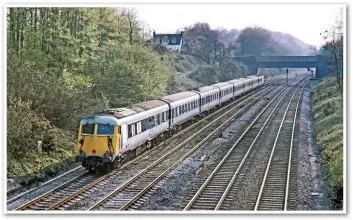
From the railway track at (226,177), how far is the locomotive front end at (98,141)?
2.73 meters

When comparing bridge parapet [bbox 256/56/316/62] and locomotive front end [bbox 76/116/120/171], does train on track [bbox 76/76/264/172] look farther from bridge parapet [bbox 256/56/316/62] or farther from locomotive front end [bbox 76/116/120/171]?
bridge parapet [bbox 256/56/316/62]

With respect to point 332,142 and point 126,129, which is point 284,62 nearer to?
point 332,142

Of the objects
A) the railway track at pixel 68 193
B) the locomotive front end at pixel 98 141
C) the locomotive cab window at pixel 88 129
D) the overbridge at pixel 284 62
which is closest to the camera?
the railway track at pixel 68 193

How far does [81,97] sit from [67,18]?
9.04 ft

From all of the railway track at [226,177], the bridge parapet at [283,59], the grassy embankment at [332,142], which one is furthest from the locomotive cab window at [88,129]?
the bridge parapet at [283,59]

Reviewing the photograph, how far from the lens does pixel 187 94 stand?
24359mm

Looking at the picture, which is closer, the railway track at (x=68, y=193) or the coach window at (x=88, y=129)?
the railway track at (x=68, y=193)

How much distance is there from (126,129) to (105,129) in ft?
3.05

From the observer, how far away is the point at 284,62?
112ft

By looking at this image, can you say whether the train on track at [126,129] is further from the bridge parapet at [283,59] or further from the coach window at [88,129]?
the bridge parapet at [283,59]

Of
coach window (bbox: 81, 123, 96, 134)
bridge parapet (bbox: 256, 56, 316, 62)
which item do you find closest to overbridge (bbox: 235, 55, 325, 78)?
bridge parapet (bbox: 256, 56, 316, 62)

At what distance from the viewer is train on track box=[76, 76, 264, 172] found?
45.9 feet

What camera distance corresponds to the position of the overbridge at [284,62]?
2597cm

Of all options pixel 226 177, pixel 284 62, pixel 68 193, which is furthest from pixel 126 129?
pixel 284 62
